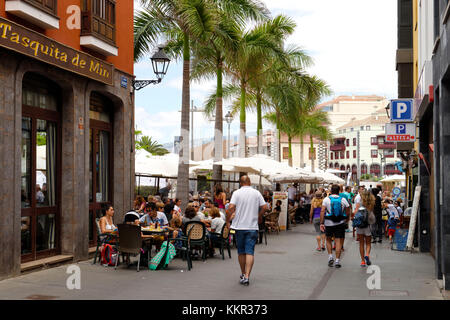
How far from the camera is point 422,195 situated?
16.5 m

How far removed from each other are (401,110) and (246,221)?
28.0ft

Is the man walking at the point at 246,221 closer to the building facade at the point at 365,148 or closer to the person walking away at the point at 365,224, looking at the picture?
the person walking away at the point at 365,224

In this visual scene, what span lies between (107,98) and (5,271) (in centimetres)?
614

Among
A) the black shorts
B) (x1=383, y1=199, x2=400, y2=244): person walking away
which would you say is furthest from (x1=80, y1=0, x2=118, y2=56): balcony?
(x1=383, y1=199, x2=400, y2=244): person walking away

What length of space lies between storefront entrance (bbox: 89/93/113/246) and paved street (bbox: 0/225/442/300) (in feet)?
5.98

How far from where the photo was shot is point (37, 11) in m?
11.5

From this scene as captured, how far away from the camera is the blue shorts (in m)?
10.6

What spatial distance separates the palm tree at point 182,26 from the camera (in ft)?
63.8

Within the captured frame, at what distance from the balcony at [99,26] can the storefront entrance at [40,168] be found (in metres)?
1.37

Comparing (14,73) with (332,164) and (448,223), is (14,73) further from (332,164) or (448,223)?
(332,164)

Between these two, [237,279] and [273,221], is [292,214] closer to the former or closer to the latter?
[273,221]

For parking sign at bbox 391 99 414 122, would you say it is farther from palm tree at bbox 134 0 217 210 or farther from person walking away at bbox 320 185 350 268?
palm tree at bbox 134 0 217 210

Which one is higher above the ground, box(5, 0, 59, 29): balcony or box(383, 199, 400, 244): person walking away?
box(5, 0, 59, 29): balcony

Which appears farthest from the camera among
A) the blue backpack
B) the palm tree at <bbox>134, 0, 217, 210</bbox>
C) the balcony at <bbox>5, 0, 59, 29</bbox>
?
the palm tree at <bbox>134, 0, 217, 210</bbox>
